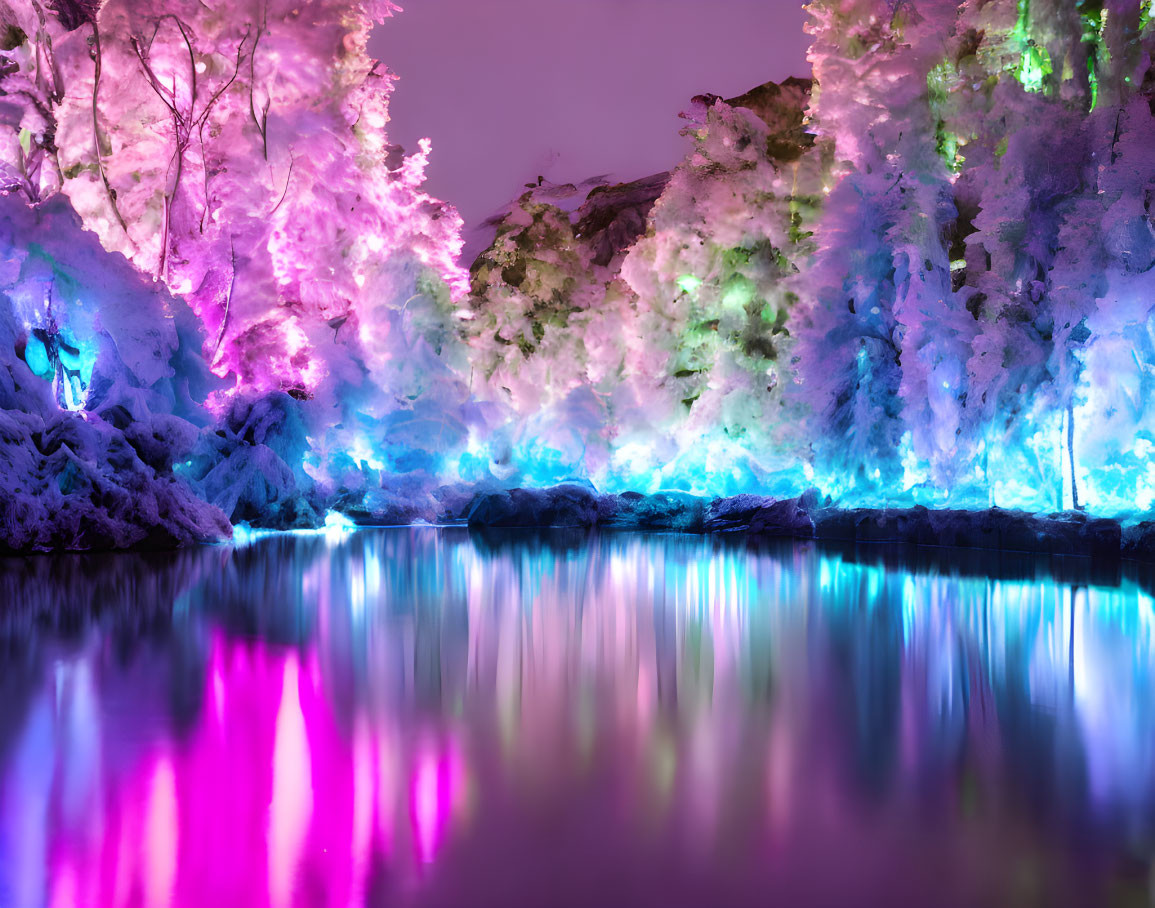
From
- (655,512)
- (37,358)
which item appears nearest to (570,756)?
(37,358)

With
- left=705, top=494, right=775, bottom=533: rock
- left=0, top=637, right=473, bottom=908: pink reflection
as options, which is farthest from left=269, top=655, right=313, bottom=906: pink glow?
left=705, top=494, right=775, bottom=533: rock

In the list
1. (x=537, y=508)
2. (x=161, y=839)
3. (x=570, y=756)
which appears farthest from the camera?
(x=537, y=508)

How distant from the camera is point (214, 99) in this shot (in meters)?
16.6

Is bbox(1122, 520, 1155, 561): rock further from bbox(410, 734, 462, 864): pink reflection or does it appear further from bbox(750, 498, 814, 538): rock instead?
bbox(410, 734, 462, 864): pink reflection

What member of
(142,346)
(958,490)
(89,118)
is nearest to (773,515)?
(958,490)

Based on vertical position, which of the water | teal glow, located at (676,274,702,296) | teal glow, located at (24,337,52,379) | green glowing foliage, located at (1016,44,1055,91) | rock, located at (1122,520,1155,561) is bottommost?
the water

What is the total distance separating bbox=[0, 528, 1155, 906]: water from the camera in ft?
5.97

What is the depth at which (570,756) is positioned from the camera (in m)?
2.61

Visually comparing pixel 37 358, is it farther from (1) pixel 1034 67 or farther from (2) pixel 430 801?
(1) pixel 1034 67

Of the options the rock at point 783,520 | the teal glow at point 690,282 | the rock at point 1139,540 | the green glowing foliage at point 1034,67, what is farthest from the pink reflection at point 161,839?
the teal glow at point 690,282

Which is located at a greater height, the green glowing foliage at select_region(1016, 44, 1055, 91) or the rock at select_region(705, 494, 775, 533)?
the green glowing foliage at select_region(1016, 44, 1055, 91)

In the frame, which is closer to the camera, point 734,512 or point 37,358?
point 37,358

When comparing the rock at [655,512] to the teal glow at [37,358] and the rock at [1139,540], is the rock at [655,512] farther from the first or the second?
the teal glow at [37,358]

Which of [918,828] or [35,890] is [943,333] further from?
[35,890]
